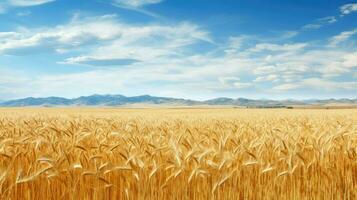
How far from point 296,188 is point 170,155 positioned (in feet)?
4.88

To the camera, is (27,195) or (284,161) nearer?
(27,195)

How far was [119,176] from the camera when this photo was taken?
4383 millimetres

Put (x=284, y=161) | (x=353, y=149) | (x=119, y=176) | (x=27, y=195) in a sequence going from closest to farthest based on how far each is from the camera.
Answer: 1. (x=27, y=195)
2. (x=119, y=176)
3. (x=284, y=161)
4. (x=353, y=149)

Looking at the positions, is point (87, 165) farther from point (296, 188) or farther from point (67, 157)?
point (296, 188)

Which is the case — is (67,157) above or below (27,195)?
above

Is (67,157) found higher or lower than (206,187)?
higher

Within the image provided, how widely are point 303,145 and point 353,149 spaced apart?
24.5 inches

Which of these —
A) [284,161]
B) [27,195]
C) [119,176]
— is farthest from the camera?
[284,161]

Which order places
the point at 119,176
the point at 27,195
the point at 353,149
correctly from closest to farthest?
1. the point at 27,195
2. the point at 119,176
3. the point at 353,149

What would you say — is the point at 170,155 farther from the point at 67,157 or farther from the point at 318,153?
the point at 318,153

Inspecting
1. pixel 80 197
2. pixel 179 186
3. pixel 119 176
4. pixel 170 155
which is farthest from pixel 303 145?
pixel 80 197

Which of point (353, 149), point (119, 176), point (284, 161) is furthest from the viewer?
point (353, 149)

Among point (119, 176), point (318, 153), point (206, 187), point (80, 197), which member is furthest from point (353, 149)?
point (80, 197)

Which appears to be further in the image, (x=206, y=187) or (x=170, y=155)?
(x=170, y=155)
